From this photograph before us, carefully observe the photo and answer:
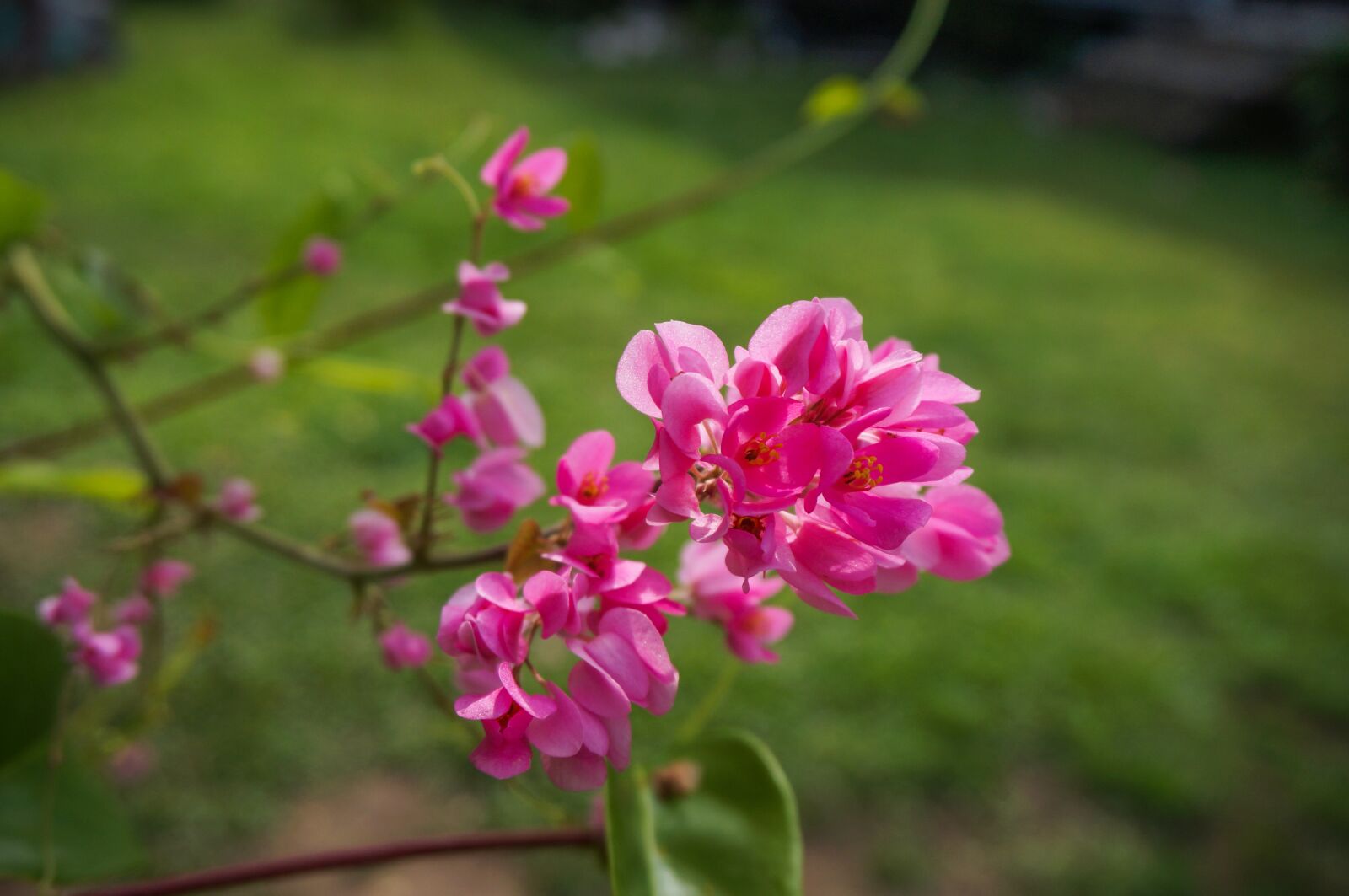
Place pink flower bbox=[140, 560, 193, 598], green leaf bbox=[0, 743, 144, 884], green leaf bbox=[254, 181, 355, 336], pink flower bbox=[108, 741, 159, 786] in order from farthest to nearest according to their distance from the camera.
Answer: pink flower bbox=[108, 741, 159, 786] < green leaf bbox=[254, 181, 355, 336] < pink flower bbox=[140, 560, 193, 598] < green leaf bbox=[0, 743, 144, 884]

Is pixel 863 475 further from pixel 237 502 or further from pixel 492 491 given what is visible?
pixel 237 502

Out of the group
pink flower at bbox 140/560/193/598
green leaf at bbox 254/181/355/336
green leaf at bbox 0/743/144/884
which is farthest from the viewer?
green leaf at bbox 254/181/355/336

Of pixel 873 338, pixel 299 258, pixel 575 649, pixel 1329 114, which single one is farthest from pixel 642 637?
pixel 1329 114

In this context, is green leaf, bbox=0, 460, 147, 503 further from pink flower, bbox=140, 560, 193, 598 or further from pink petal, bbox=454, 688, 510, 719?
pink petal, bbox=454, 688, 510, 719

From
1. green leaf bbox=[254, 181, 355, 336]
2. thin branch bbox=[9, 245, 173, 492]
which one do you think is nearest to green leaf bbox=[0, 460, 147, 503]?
thin branch bbox=[9, 245, 173, 492]

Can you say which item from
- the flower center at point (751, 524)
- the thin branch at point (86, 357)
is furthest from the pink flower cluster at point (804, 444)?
the thin branch at point (86, 357)

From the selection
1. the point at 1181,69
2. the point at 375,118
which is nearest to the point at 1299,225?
the point at 1181,69

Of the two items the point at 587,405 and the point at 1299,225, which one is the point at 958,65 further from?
the point at 587,405
